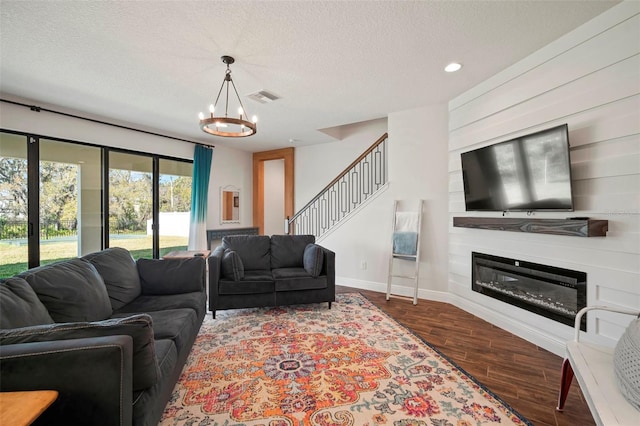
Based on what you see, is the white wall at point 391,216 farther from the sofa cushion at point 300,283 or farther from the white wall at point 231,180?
the white wall at point 231,180

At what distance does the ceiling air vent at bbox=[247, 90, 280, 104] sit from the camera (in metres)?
3.42

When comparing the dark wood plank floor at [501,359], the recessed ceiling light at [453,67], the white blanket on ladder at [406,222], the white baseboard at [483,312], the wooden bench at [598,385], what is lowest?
the dark wood plank floor at [501,359]

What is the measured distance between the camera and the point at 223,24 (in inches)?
84.5

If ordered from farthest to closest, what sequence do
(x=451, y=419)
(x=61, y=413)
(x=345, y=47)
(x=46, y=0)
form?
(x=345, y=47), (x=46, y=0), (x=451, y=419), (x=61, y=413)

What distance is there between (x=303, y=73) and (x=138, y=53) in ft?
5.14

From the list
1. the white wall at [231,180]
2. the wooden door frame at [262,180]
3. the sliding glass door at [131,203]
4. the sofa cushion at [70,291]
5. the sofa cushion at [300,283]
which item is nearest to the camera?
the sofa cushion at [70,291]

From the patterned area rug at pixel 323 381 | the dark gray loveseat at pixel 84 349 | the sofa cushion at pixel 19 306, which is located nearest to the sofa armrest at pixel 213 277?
the patterned area rug at pixel 323 381

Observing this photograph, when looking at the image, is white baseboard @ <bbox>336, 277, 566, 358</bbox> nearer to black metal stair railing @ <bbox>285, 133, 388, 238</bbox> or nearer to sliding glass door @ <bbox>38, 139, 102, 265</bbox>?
black metal stair railing @ <bbox>285, 133, 388, 238</bbox>

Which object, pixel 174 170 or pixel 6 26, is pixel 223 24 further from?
pixel 174 170

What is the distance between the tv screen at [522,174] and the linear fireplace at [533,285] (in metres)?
0.58

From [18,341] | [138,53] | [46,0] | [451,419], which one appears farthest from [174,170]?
[451,419]

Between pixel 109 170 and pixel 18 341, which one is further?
pixel 109 170

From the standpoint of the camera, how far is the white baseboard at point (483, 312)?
249 centimetres

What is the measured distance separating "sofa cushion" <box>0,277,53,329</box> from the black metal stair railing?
13.1 ft
